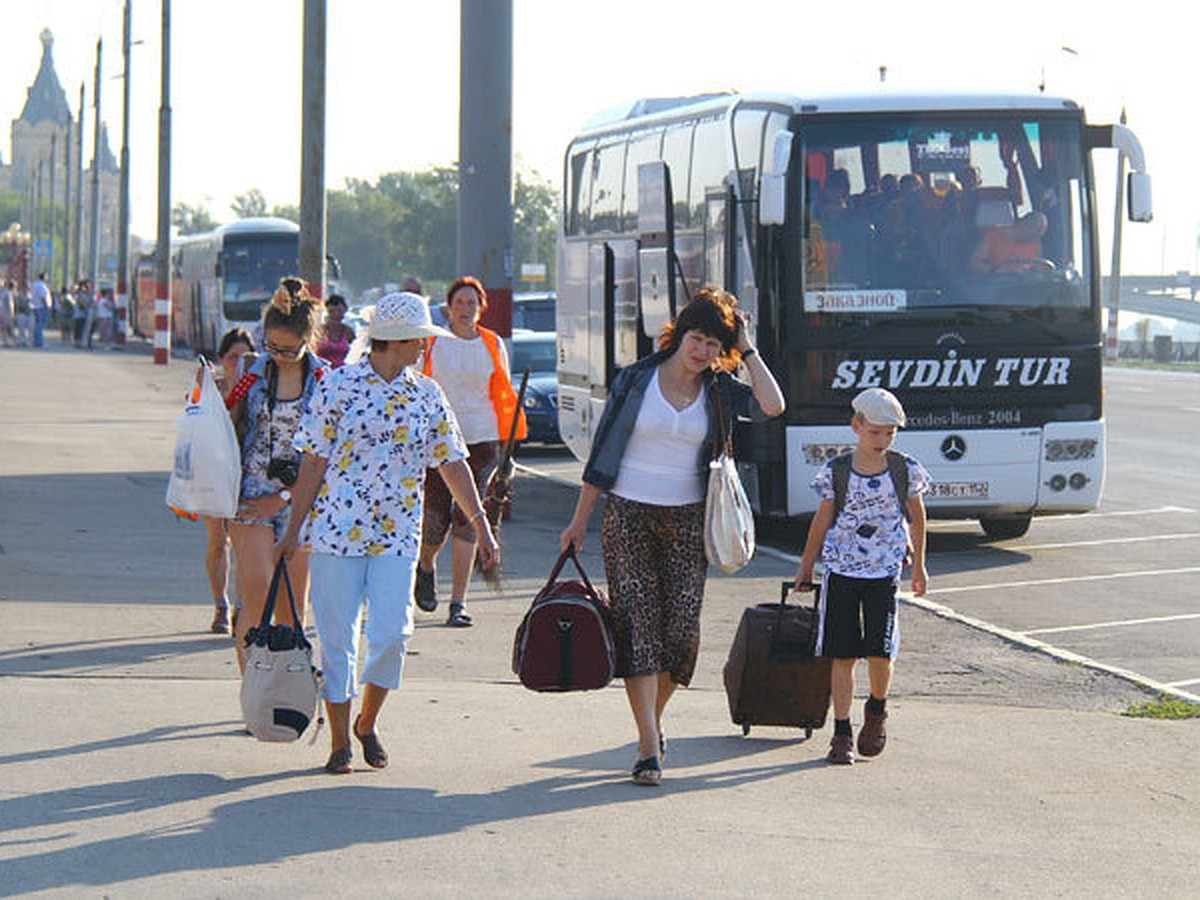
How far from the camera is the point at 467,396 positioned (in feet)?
41.2

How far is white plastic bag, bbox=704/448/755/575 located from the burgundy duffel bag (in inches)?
18.5

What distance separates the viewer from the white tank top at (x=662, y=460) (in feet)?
26.3

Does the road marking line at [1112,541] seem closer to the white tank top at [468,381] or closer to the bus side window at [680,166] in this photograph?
the bus side window at [680,166]

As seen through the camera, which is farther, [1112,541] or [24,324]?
[24,324]

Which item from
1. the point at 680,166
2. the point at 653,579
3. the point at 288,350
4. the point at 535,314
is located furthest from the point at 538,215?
the point at 653,579

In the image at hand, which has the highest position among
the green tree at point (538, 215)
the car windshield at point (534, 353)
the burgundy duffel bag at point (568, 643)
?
the green tree at point (538, 215)

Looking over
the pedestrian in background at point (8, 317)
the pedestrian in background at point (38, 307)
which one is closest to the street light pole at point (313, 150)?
the pedestrian in background at point (38, 307)

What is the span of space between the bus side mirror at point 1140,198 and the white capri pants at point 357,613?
9740 millimetres

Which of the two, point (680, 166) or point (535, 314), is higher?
point (680, 166)

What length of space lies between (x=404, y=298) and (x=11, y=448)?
16.0m

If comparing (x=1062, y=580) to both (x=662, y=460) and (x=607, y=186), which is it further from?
(x=607, y=186)

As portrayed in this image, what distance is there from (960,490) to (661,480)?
786 cm

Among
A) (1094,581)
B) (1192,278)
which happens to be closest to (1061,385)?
(1094,581)

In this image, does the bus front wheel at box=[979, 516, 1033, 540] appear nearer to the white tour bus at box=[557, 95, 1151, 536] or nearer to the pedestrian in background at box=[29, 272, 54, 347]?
the white tour bus at box=[557, 95, 1151, 536]
